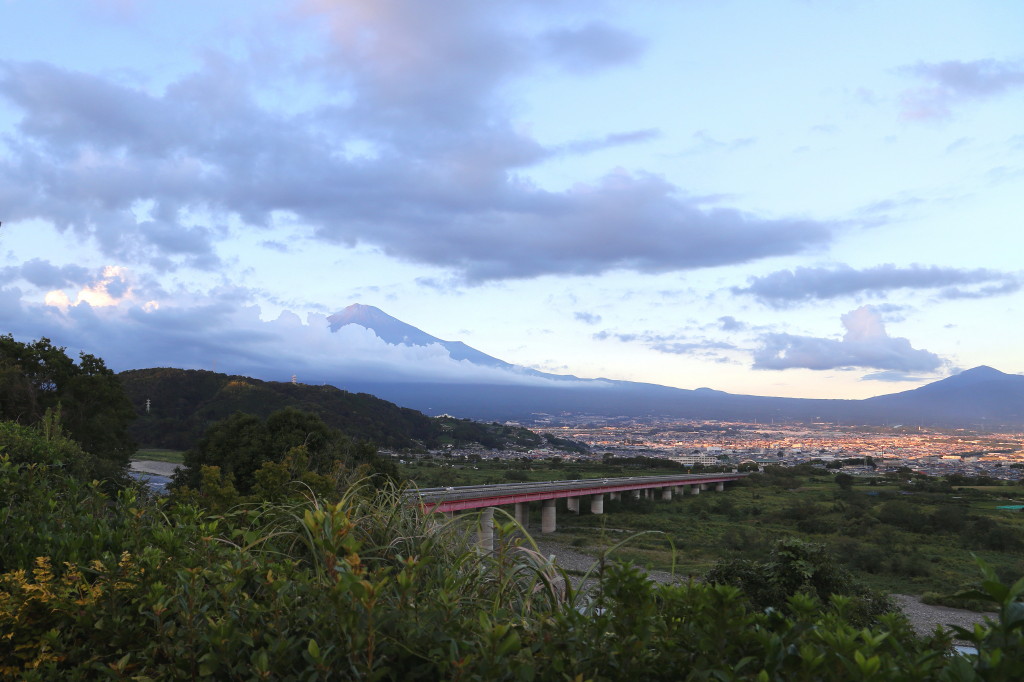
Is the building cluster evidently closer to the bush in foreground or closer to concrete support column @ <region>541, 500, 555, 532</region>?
concrete support column @ <region>541, 500, 555, 532</region>

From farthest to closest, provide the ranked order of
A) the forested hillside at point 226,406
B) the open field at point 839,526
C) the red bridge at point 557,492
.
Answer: the forested hillside at point 226,406 → the red bridge at point 557,492 → the open field at point 839,526

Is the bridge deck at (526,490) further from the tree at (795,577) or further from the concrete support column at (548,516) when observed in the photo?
the tree at (795,577)

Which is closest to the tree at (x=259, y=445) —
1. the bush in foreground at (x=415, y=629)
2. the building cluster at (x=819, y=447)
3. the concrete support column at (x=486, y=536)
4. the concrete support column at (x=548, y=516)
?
the concrete support column at (x=548, y=516)

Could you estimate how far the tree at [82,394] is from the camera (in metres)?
29.4

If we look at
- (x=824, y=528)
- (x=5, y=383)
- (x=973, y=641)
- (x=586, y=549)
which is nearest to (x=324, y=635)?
(x=973, y=641)

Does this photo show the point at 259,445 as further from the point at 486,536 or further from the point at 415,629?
the point at 415,629

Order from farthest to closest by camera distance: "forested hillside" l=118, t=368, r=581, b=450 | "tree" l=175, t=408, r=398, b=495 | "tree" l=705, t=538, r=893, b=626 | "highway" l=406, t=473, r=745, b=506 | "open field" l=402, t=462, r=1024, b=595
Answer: "forested hillside" l=118, t=368, r=581, b=450 → "highway" l=406, t=473, r=745, b=506 → "open field" l=402, t=462, r=1024, b=595 → "tree" l=175, t=408, r=398, b=495 → "tree" l=705, t=538, r=893, b=626

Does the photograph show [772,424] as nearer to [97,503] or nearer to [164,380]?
[164,380]

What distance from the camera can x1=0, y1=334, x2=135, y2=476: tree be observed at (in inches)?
1158

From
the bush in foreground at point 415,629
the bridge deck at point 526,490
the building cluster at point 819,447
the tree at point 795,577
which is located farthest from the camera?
the building cluster at point 819,447

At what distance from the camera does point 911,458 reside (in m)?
98.1

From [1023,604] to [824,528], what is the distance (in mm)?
42922

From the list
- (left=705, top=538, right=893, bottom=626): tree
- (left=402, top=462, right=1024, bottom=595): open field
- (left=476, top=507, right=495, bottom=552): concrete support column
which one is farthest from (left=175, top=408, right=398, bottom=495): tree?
(left=476, top=507, right=495, bottom=552): concrete support column

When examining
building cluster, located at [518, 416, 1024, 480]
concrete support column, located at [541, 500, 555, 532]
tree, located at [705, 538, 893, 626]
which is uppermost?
tree, located at [705, 538, 893, 626]
